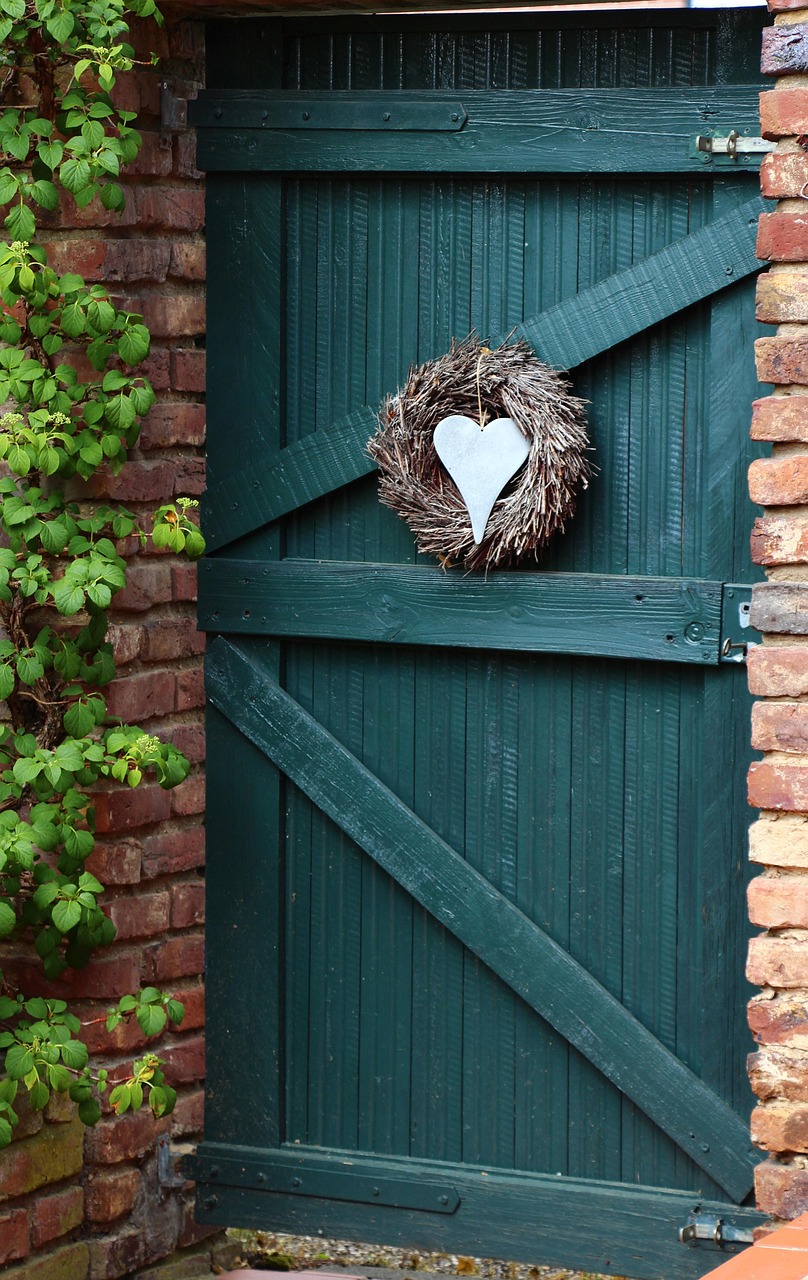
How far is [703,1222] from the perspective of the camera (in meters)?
3.28

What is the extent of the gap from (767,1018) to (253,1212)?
1376 mm

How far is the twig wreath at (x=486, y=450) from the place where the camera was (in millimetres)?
3170

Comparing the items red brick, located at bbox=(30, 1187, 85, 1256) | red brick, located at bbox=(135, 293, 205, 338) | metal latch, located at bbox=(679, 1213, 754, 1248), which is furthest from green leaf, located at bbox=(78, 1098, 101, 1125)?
red brick, located at bbox=(135, 293, 205, 338)

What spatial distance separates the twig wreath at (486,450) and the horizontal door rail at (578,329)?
0.28ft

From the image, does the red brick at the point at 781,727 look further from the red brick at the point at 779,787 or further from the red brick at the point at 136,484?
the red brick at the point at 136,484

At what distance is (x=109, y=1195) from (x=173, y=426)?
5.24ft

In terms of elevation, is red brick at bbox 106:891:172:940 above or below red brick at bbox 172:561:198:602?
below

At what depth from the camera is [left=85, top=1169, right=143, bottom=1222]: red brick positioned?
3.47m

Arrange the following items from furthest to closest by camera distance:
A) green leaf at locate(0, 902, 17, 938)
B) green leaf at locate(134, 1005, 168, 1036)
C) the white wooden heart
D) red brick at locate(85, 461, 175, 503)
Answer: red brick at locate(85, 461, 175, 503)
green leaf at locate(134, 1005, 168, 1036)
the white wooden heart
green leaf at locate(0, 902, 17, 938)

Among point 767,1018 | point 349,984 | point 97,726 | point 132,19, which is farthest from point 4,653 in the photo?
point 767,1018

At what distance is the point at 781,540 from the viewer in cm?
278

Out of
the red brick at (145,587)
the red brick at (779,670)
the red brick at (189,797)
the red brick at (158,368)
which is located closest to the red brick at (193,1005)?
the red brick at (189,797)

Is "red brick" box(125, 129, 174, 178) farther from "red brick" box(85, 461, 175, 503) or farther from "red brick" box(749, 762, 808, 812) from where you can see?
"red brick" box(749, 762, 808, 812)

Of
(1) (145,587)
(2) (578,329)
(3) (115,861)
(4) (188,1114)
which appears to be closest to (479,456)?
(2) (578,329)
